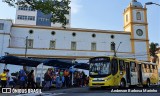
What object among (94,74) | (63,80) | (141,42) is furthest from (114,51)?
(94,74)

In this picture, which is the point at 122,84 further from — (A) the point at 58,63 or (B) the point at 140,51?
(B) the point at 140,51

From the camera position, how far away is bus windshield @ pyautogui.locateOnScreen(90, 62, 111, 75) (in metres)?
19.1

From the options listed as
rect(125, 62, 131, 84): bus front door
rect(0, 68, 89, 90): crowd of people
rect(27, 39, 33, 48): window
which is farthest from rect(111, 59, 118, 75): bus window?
rect(27, 39, 33, 48): window

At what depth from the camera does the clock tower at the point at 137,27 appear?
50.3m

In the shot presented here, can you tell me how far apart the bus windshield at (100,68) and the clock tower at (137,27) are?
31.9 m

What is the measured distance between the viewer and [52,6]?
13.5m

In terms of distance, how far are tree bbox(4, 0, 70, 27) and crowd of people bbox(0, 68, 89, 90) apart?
5.83 metres

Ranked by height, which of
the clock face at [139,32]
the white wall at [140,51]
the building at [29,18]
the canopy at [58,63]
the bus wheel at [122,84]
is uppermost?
the building at [29,18]

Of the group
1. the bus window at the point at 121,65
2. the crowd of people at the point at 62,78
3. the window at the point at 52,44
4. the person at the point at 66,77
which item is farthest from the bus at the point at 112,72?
the window at the point at 52,44

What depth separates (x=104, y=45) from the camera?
4981 cm

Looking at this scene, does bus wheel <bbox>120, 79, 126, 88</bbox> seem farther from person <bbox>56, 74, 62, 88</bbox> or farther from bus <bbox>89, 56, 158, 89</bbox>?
person <bbox>56, 74, 62, 88</bbox>

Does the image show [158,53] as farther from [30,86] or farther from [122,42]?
[30,86]

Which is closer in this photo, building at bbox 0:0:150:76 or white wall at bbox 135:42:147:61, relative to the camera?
building at bbox 0:0:150:76

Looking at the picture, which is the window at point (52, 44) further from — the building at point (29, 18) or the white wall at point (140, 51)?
Answer: the white wall at point (140, 51)
